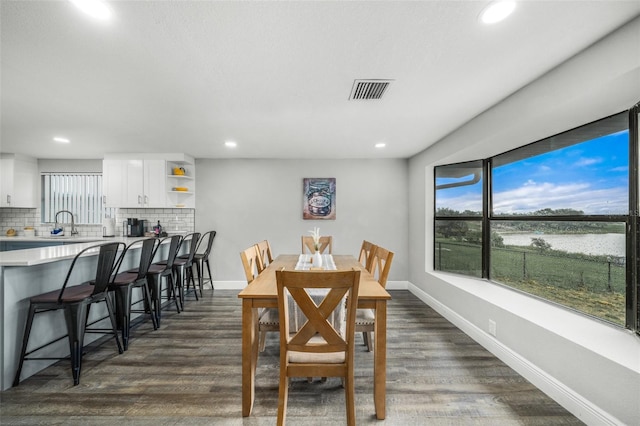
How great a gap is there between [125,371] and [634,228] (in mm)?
3957

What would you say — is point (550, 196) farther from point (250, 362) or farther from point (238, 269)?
point (238, 269)

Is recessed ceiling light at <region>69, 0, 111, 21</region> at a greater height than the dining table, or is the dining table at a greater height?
recessed ceiling light at <region>69, 0, 111, 21</region>

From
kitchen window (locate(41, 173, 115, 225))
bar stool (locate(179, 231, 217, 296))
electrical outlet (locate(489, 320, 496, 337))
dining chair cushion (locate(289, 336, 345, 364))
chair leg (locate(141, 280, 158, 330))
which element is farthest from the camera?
kitchen window (locate(41, 173, 115, 225))

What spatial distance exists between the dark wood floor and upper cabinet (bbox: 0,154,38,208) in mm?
4082

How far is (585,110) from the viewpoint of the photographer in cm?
201

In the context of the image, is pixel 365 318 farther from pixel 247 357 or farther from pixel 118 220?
pixel 118 220

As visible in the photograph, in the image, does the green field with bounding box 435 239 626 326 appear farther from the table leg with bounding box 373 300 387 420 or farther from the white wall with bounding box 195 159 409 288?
the table leg with bounding box 373 300 387 420

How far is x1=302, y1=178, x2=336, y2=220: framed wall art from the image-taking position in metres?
5.12

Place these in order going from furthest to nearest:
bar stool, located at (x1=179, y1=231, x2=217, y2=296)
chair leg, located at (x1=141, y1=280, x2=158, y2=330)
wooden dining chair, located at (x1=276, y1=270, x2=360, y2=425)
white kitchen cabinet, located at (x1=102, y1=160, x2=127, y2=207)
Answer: white kitchen cabinet, located at (x1=102, y1=160, x2=127, y2=207), bar stool, located at (x1=179, y1=231, x2=217, y2=296), chair leg, located at (x1=141, y1=280, x2=158, y2=330), wooden dining chair, located at (x1=276, y1=270, x2=360, y2=425)

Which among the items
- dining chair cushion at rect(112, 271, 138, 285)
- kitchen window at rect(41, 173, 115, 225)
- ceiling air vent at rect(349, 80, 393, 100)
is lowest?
dining chair cushion at rect(112, 271, 138, 285)

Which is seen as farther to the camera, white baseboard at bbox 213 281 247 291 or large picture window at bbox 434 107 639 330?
white baseboard at bbox 213 281 247 291

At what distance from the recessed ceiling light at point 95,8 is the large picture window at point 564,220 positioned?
10.7 ft

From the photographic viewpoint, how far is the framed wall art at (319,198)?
5.12 meters

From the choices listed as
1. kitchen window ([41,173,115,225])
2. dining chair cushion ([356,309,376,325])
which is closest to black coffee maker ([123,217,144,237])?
kitchen window ([41,173,115,225])
